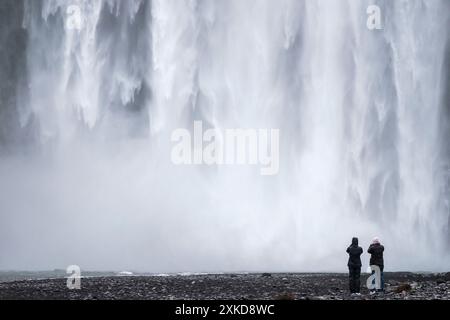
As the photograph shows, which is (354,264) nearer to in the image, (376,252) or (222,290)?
(376,252)

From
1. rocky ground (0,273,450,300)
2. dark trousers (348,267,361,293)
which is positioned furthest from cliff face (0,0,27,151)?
dark trousers (348,267,361,293)

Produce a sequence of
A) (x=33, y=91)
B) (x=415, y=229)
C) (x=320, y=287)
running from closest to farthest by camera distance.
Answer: (x=320, y=287) → (x=415, y=229) → (x=33, y=91)

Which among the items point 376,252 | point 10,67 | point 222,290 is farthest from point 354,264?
point 10,67

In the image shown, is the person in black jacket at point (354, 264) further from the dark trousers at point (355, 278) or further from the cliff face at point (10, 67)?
the cliff face at point (10, 67)

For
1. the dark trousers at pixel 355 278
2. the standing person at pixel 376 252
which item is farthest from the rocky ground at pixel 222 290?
the standing person at pixel 376 252

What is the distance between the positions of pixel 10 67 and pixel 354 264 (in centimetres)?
5696

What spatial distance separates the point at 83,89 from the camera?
6394 centimetres

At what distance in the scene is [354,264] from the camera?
27344mm

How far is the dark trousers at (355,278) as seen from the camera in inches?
1084

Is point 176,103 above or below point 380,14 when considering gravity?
below

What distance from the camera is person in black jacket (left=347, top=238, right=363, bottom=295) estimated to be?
89.3 ft

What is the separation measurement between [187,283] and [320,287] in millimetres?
6338
